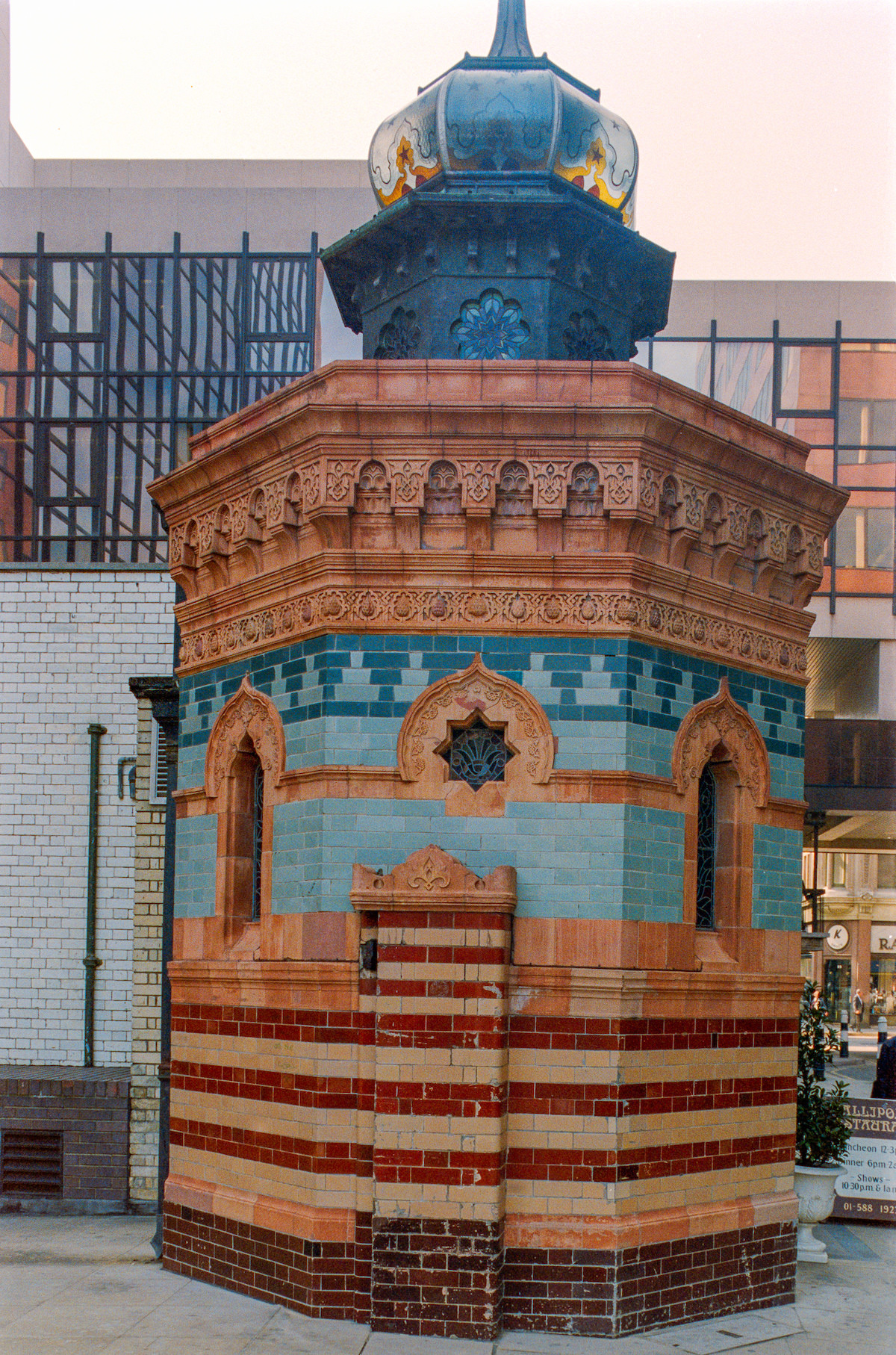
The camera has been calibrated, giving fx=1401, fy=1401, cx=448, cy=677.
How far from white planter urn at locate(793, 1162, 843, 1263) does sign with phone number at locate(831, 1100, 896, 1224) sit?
198 cm

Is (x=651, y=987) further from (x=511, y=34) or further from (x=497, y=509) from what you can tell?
(x=511, y=34)

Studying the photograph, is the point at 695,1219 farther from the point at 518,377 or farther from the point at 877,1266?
the point at 518,377

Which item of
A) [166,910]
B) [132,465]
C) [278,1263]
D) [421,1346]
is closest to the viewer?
[421,1346]

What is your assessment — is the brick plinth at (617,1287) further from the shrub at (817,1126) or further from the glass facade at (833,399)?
the glass facade at (833,399)

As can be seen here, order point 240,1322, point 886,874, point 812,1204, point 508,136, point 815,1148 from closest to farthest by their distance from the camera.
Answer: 1. point 240,1322
2. point 508,136
3. point 812,1204
4. point 815,1148
5. point 886,874

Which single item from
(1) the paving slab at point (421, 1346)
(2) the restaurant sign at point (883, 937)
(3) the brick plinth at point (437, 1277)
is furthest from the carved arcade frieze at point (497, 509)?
(2) the restaurant sign at point (883, 937)

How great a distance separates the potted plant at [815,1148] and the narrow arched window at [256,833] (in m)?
4.74

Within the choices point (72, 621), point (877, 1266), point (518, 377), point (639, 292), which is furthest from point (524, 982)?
point (72, 621)

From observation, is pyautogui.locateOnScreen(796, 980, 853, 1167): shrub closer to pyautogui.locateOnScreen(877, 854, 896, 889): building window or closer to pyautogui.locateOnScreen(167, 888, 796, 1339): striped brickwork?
pyautogui.locateOnScreen(167, 888, 796, 1339): striped brickwork

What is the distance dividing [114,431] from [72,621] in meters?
11.6

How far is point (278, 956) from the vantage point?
10164 millimetres

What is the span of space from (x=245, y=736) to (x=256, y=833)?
80 cm

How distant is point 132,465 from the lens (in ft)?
88.1

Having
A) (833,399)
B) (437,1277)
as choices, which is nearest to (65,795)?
(437,1277)
